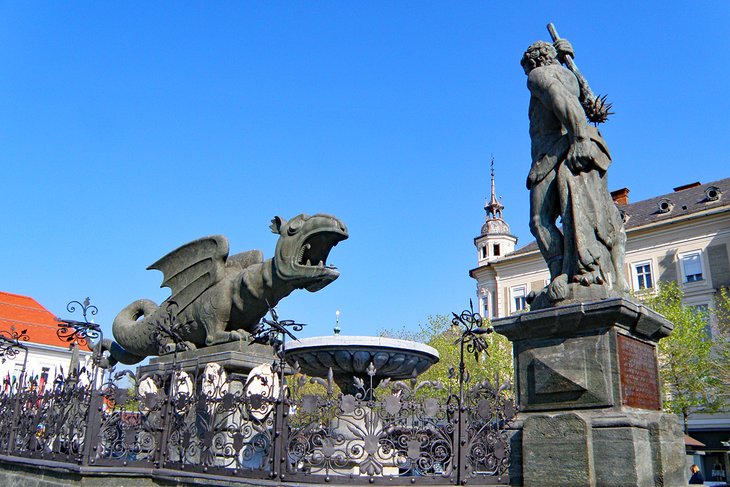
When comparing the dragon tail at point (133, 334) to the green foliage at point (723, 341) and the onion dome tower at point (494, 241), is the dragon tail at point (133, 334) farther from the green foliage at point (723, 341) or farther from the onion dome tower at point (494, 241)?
the onion dome tower at point (494, 241)

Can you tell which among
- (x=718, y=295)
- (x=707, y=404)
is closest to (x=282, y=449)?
(x=707, y=404)

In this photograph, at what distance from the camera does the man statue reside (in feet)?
17.6

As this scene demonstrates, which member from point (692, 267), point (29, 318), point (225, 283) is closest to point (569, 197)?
point (225, 283)

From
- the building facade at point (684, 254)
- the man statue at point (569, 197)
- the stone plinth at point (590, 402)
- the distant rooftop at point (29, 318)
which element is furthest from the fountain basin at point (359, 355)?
the distant rooftop at point (29, 318)

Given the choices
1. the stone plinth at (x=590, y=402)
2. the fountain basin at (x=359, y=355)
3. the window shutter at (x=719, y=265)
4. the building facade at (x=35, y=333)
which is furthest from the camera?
the building facade at (x=35, y=333)

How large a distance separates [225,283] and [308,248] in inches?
60.5

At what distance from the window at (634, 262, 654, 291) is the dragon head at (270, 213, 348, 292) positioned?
3149cm

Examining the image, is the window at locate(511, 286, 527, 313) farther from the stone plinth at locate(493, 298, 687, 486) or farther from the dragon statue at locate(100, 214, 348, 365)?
the stone plinth at locate(493, 298, 687, 486)

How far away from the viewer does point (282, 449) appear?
6586 millimetres

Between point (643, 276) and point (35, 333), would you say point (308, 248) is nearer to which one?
point (643, 276)

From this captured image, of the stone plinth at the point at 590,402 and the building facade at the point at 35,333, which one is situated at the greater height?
the building facade at the point at 35,333

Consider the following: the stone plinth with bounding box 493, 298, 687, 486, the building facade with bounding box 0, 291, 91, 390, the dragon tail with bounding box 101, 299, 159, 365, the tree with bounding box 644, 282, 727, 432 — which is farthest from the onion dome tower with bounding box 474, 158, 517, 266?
the stone plinth with bounding box 493, 298, 687, 486

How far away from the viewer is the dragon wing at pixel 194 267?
9898 mm

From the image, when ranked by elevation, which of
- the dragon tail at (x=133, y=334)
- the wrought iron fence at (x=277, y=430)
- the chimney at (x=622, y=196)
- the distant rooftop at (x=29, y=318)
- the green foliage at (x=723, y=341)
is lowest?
the wrought iron fence at (x=277, y=430)
